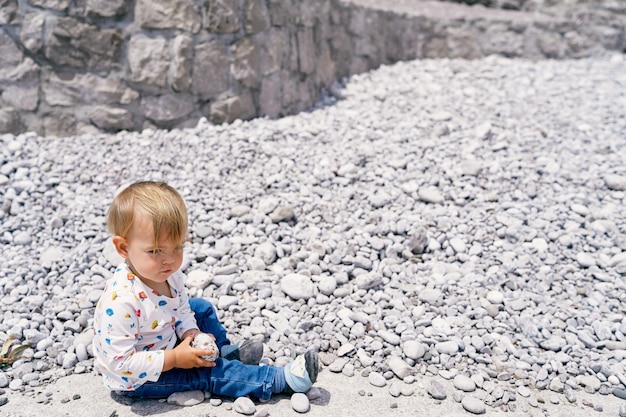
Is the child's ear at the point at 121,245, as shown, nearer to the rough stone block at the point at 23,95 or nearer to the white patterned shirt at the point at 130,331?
the white patterned shirt at the point at 130,331

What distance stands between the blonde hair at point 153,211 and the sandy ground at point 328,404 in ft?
2.19

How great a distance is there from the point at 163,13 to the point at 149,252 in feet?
8.81

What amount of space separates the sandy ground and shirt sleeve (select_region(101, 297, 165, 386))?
21 centimetres

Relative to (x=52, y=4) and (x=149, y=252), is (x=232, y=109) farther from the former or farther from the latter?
(x=149, y=252)

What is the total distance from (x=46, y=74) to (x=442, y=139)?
9.90 feet

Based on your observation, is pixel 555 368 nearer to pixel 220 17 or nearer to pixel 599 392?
pixel 599 392

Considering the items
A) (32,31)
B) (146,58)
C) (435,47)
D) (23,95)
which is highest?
(32,31)

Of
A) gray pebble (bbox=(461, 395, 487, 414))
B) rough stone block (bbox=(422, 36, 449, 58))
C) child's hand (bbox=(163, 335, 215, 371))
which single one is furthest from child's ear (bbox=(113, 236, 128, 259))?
rough stone block (bbox=(422, 36, 449, 58))

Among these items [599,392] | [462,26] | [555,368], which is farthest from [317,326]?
[462,26]

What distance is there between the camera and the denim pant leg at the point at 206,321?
2.38m

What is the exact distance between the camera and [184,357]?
2.02 meters

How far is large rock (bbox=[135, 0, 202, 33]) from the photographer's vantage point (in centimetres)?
405

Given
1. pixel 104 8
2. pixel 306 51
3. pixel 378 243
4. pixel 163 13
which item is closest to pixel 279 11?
pixel 306 51

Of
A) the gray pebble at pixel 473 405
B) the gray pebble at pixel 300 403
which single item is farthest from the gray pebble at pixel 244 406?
the gray pebble at pixel 473 405
